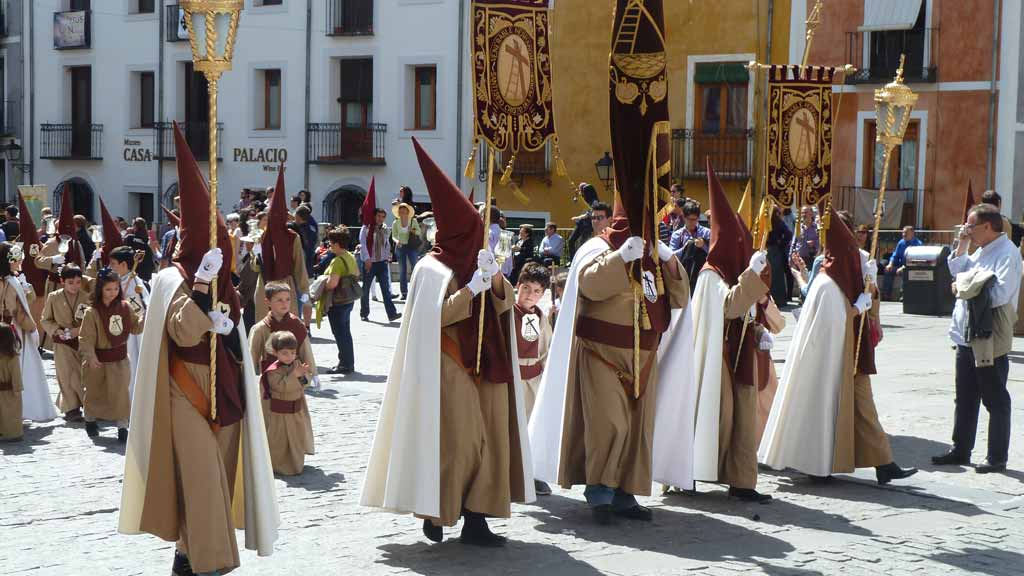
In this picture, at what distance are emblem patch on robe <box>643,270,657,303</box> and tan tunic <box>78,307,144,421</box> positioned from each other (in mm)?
4699

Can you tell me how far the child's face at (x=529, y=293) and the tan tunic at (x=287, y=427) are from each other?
175 centimetres

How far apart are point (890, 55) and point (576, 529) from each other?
2066cm

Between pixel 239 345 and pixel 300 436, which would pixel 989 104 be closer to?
pixel 300 436

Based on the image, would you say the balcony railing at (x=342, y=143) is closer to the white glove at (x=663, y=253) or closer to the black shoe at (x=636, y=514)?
the white glove at (x=663, y=253)

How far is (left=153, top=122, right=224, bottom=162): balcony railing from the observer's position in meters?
34.5

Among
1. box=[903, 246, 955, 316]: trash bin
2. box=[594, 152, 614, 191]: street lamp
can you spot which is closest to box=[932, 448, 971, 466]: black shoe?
box=[903, 246, 955, 316]: trash bin

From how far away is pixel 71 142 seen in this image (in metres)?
37.6

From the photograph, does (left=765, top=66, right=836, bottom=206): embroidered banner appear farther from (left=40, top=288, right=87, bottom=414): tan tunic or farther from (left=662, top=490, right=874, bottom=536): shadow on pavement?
(left=40, top=288, right=87, bottom=414): tan tunic

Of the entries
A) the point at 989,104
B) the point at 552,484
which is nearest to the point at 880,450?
the point at 552,484

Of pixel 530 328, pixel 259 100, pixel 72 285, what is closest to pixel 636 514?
pixel 530 328

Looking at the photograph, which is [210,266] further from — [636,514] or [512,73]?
[636,514]

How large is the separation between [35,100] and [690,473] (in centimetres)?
3293

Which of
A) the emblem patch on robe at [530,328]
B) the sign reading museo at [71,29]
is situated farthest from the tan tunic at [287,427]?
the sign reading museo at [71,29]

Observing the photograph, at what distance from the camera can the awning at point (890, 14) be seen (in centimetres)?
2631
